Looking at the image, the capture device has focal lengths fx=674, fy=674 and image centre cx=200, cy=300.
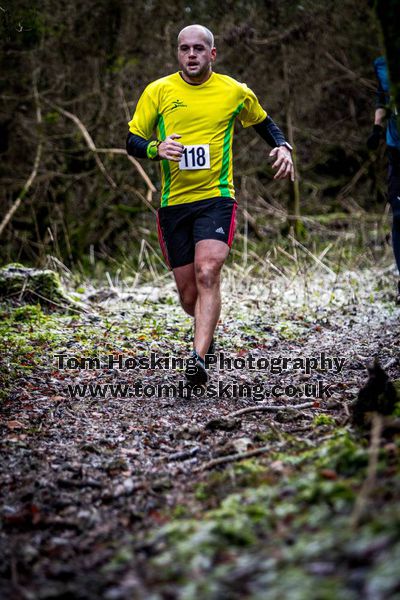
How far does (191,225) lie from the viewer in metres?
4.62

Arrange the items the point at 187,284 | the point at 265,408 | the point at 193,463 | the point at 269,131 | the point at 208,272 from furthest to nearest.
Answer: the point at 269,131, the point at 187,284, the point at 208,272, the point at 265,408, the point at 193,463

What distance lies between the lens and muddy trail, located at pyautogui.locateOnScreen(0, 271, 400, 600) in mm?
1813

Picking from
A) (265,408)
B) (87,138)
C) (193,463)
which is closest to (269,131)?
(265,408)

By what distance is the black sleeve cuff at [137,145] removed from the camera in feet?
14.6

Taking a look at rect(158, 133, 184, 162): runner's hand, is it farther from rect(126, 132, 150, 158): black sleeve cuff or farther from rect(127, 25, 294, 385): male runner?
rect(126, 132, 150, 158): black sleeve cuff

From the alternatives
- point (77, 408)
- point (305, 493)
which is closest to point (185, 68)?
point (77, 408)

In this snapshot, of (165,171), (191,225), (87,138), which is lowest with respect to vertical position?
(191,225)

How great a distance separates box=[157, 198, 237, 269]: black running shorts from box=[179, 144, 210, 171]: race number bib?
25 cm

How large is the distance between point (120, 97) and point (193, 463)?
8.60 metres

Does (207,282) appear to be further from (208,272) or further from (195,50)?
(195,50)

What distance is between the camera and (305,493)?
220 centimetres

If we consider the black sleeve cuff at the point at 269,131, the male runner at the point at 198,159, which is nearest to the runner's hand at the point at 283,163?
the male runner at the point at 198,159

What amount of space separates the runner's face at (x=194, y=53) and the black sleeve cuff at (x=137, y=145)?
0.54 metres

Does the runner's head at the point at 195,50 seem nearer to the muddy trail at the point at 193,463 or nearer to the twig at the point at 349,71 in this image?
the muddy trail at the point at 193,463
